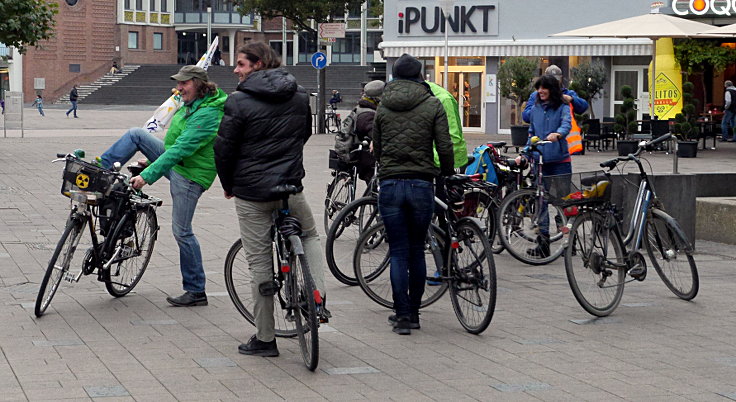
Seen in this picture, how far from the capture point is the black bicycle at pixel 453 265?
7281 mm

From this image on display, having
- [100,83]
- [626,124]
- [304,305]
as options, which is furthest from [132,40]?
[304,305]

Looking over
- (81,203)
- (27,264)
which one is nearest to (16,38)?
(27,264)

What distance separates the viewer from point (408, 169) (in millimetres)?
7285

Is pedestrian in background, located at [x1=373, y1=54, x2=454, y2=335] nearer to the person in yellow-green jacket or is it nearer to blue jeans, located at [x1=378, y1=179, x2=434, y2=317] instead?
blue jeans, located at [x1=378, y1=179, x2=434, y2=317]

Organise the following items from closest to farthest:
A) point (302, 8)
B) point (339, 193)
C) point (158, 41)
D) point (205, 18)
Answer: point (339, 193)
point (302, 8)
point (158, 41)
point (205, 18)

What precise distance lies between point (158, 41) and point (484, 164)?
8005cm

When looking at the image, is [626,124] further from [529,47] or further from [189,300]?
[189,300]

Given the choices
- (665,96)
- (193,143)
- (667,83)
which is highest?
(667,83)

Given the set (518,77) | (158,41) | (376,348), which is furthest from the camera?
(158,41)

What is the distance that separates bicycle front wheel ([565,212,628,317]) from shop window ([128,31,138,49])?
260 feet

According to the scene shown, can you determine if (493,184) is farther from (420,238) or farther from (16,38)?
(16,38)

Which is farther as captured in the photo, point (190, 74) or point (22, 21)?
point (22, 21)

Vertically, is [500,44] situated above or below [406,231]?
above

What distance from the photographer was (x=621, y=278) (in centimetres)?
802
